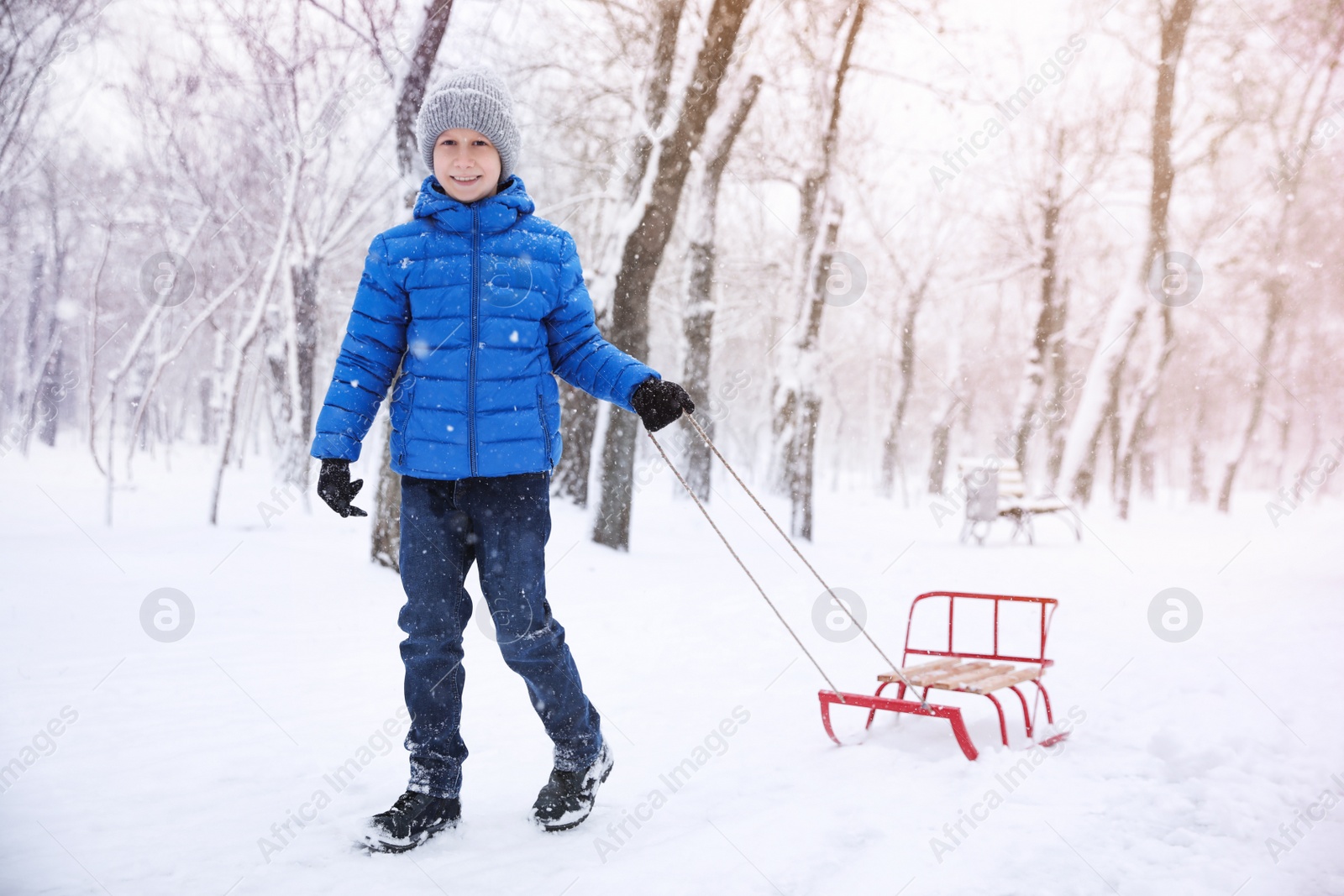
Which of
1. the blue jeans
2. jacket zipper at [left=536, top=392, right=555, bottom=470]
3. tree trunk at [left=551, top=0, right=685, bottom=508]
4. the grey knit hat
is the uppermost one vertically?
tree trunk at [left=551, top=0, right=685, bottom=508]

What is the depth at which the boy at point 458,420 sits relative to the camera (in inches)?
96.7

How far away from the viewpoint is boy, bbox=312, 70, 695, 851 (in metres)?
2.46

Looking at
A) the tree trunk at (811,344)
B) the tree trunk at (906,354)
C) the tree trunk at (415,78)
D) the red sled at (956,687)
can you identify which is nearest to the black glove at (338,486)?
the red sled at (956,687)

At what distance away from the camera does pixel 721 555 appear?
9422 mm

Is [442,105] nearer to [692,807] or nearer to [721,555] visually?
[692,807]

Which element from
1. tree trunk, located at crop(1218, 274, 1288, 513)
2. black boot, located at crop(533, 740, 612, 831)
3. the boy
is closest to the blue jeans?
the boy

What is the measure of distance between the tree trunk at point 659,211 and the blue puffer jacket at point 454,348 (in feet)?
18.1

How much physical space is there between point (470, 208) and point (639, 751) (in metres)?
2.06

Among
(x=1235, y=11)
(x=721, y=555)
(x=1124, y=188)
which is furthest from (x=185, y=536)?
(x=1124, y=188)

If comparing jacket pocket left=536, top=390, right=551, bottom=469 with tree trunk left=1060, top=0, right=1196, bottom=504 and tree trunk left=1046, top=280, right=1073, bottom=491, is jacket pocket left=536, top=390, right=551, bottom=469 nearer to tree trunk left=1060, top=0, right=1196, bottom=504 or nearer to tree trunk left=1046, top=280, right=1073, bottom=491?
tree trunk left=1060, top=0, right=1196, bottom=504

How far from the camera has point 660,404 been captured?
2.49 meters

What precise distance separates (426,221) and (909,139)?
16164 millimetres

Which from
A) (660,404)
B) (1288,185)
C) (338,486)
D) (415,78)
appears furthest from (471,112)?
(1288,185)

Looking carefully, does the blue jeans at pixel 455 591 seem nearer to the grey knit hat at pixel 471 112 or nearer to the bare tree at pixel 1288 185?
the grey knit hat at pixel 471 112
